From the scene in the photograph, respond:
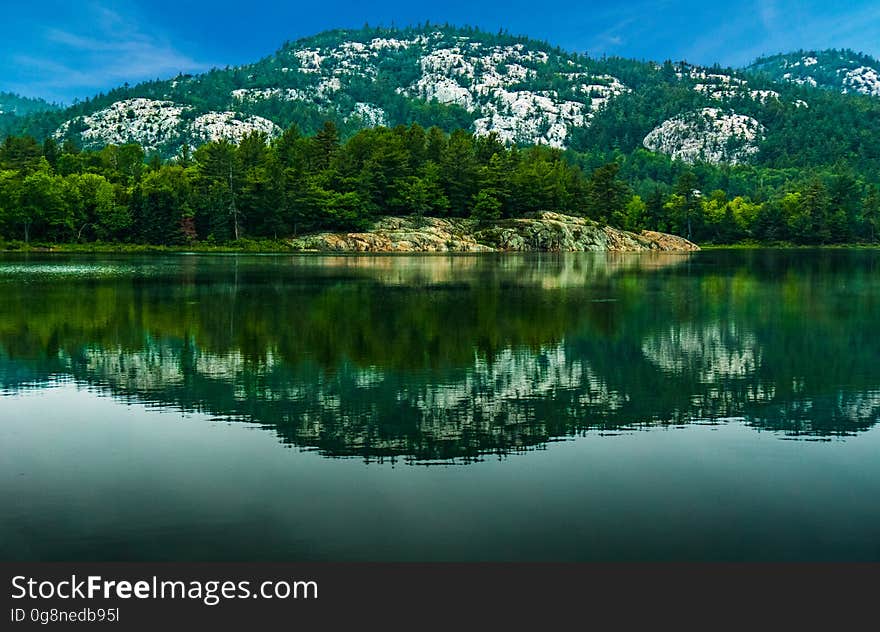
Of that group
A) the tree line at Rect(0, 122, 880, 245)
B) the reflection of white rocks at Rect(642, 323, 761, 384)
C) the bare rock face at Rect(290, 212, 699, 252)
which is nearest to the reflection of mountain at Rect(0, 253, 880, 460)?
the reflection of white rocks at Rect(642, 323, 761, 384)

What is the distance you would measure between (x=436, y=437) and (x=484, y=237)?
124 meters

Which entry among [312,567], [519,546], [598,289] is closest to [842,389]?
[519,546]

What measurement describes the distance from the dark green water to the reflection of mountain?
0.13 m

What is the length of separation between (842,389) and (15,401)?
74.7ft

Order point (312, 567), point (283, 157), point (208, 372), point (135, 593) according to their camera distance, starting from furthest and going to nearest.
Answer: point (283, 157), point (208, 372), point (312, 567), point (135, 593)

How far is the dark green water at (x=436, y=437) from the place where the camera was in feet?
35.8

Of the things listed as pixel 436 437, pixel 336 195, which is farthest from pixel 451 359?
pixel 336 195

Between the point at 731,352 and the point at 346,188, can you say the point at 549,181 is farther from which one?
the point at 731,352

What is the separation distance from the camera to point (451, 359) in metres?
25.3

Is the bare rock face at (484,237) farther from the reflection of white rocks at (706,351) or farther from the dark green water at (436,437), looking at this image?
the reflection of white rocks at (706,351)

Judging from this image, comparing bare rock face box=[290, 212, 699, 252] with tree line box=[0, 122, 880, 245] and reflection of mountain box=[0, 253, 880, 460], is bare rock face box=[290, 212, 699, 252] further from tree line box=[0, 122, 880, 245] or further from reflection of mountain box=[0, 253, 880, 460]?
reflection of mountain box=[0, 253, 880, 460]

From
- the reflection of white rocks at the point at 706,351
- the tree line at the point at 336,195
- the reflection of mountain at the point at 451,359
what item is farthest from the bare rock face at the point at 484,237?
the reflection of white rocks at the point at 706,351

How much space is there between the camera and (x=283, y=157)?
152 m

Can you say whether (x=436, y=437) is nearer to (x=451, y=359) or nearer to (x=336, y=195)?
(x=451, y=359)
